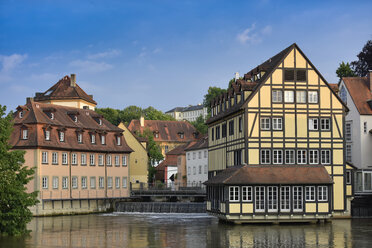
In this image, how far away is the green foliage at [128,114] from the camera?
124625mm

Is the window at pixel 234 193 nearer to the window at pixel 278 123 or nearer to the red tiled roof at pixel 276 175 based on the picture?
the red tiled roof at pixel 276 175

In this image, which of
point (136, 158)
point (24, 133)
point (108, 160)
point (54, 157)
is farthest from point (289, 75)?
point (136, 158)

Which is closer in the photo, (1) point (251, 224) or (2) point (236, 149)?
(1) point (251, 224)

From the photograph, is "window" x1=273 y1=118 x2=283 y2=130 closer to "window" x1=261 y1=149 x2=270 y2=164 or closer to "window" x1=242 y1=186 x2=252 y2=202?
"window" x1=261 y1=149 x2=270 y2=164

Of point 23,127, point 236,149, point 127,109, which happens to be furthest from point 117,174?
point 127,109

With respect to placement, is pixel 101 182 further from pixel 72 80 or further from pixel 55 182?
pixel 72 80

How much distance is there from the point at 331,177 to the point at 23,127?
30.7 meters

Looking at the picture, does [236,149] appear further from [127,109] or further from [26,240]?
[127,109]

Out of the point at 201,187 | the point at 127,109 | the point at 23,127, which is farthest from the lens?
the point at 127,109

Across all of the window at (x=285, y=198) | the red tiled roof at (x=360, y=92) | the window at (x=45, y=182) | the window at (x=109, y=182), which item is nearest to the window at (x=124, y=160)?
the window at (x=109, y=182)

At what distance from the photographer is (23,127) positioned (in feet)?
205

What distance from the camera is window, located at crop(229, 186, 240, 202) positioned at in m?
45.8

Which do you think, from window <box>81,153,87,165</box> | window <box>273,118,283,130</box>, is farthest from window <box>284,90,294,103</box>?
window <box>81,153,87,165</box>

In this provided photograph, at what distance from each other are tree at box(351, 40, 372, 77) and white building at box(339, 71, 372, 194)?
36.3 ft
